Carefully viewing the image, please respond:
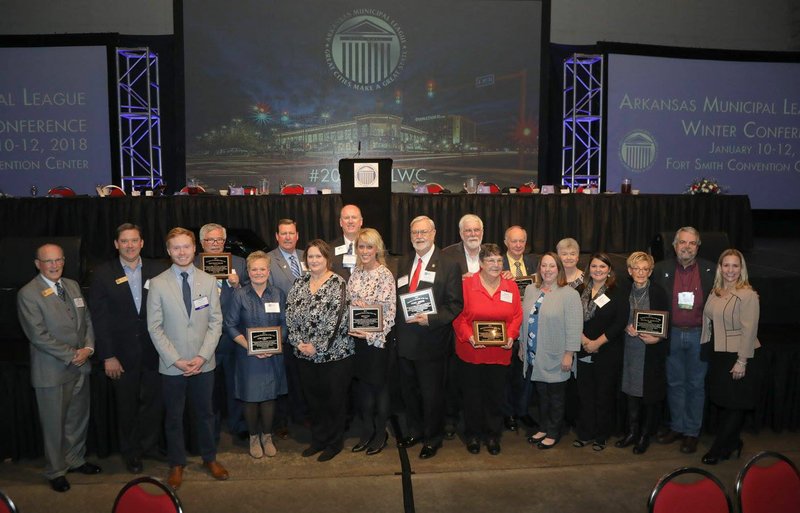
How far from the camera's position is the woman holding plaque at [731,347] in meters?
4.13

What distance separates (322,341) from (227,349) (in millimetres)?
787

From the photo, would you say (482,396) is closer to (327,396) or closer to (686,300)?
(327,396)

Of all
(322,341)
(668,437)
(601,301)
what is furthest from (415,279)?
(668,437)

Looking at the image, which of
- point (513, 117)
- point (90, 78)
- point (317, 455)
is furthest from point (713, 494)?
point (90, 78)

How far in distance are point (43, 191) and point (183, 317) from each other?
8.53 metres

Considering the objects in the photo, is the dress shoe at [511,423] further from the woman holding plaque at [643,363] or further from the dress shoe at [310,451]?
the dress shoe at [310,451]

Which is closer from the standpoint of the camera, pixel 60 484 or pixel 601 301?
pixel 60 484

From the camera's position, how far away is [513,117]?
11.3 metres

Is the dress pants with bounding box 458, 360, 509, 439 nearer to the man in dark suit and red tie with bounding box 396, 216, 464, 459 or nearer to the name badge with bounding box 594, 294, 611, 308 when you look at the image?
the man in dark suit and red tie with bounding box 396, 216, 464, 459

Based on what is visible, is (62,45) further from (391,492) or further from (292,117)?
(391,492)

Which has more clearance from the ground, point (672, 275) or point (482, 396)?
point (672, 275)

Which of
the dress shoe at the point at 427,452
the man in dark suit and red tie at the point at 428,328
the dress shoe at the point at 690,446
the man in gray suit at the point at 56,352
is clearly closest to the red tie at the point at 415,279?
the man in dark suit and red tie at the point at 428,328

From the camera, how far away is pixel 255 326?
4.24 meters

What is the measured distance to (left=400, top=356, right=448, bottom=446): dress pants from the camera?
4328mm
